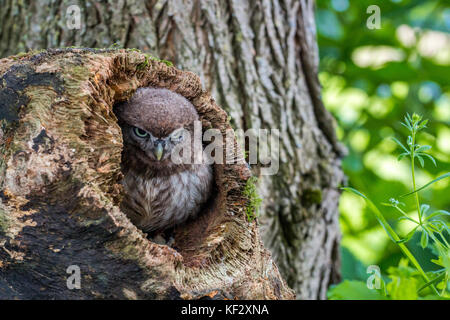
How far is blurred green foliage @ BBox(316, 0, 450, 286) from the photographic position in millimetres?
4062

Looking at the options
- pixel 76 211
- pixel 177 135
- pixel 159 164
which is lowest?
pixel 76 211

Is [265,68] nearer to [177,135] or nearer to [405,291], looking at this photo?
[177,135]

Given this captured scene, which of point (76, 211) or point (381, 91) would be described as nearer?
point (76, 211)

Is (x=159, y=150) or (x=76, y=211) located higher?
(x=159, y=150)

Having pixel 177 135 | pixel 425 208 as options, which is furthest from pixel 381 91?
pixel 425 208

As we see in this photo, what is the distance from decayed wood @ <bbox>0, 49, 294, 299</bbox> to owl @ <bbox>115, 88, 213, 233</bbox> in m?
0.42

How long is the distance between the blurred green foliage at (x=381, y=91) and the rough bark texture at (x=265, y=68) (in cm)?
76

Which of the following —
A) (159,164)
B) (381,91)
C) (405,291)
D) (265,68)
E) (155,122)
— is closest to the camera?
(405,291)

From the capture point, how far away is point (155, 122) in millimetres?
2535

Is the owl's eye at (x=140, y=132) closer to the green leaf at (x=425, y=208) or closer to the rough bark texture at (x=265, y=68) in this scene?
the rough bark texture at (x=265, y=68)

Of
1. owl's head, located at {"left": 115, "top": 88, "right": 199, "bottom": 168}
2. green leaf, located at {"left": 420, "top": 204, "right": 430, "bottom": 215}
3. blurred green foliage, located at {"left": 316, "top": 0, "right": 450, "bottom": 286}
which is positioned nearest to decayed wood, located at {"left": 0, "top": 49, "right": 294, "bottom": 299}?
owl's head, located at {"left": 115, "top": 88, "right": 199, "bottom": 168}

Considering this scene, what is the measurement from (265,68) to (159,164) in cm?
114

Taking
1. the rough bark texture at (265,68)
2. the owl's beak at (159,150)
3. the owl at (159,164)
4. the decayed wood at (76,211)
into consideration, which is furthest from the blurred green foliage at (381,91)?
the decayed wood at (76,211)

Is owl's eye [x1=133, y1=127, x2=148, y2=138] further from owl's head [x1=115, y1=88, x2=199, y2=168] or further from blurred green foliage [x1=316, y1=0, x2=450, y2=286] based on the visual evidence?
blurred green foliage [x1=316, y1=0, x2=450, y2=286]
